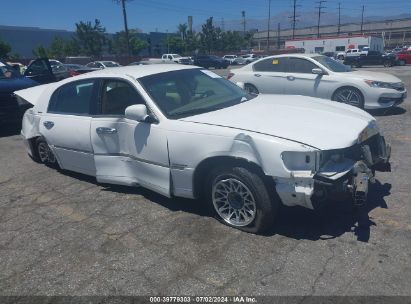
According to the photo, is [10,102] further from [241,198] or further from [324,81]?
[324,81]

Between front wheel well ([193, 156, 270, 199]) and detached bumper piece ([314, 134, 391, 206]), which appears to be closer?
detached bumper piece ([314, 134, 391, 206])

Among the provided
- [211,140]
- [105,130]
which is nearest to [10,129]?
[105,130]

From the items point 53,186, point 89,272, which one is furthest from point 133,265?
point 53,186

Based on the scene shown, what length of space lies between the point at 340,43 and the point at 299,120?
63.7 meters

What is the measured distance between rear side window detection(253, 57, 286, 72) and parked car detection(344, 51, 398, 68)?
1033 inches

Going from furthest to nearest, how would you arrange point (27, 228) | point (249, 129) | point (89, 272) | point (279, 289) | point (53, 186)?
point (53, 186)
point (27, 228)
point (249, 129)
point (89, 272)
point (279, 289)

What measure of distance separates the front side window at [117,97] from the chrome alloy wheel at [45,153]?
5.04 ft

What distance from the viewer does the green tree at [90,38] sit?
202 feet

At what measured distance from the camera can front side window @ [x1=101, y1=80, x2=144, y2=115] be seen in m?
4.29

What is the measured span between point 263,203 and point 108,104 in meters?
2.28

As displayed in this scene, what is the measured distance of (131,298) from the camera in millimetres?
2834

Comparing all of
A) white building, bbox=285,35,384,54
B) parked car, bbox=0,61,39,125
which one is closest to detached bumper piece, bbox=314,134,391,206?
parked car, bbox=0,61,39,125

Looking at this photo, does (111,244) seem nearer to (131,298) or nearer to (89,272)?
(89,272)

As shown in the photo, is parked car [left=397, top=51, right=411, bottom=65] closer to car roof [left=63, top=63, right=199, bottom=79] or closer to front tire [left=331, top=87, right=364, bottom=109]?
front tire [left=331, top=87, right=364, bottom=109]
